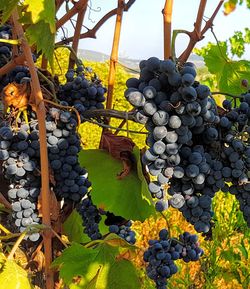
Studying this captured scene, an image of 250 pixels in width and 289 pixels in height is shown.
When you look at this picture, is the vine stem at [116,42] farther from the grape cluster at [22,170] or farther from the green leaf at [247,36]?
the green leaf at [247,36]

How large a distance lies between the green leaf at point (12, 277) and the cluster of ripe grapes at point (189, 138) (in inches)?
9.6

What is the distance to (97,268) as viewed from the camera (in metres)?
0.94

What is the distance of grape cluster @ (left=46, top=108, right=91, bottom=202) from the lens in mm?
1048

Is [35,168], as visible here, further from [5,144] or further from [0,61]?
[0,61]

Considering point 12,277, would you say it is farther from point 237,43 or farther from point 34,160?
point 237,43

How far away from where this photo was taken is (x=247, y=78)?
1291mm

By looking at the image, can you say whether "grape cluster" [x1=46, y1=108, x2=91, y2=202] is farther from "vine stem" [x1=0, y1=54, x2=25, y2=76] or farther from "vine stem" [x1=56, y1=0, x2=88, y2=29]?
"vine stem" [x1=56, y1=0, x2=88, y2=29]

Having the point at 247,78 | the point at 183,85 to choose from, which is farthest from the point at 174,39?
the point at 247,78

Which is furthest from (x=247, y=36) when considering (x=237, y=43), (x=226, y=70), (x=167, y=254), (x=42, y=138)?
(x=42, y=138)

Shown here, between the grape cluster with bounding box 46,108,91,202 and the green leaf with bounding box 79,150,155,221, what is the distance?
0.05 m

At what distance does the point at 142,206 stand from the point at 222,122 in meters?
0.26

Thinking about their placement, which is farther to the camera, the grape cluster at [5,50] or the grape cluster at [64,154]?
the grape cluster at [5,50]

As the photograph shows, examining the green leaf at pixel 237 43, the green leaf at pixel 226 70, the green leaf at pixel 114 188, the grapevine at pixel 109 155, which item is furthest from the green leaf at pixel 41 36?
the green leaf at pixel 237 43

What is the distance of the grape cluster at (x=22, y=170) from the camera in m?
1.04
